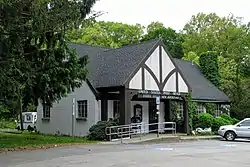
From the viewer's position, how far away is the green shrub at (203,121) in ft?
110

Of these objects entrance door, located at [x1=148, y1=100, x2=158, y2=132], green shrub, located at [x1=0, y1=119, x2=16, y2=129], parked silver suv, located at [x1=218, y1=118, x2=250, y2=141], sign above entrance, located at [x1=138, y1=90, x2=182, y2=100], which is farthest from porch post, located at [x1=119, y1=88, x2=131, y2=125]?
green shrub, located at [x1=0, y1=119, x2=16, y2=129]

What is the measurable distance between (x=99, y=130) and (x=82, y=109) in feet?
14.9

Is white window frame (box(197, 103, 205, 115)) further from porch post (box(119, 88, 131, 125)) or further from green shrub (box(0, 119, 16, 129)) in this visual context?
green shrub (box(0, 119, 16, 129))

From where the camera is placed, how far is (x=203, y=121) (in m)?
33.5

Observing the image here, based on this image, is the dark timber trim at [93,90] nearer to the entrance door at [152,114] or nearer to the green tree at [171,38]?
the entrance door at [152,114]

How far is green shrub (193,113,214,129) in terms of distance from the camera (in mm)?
33416

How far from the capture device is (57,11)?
15.9 meters

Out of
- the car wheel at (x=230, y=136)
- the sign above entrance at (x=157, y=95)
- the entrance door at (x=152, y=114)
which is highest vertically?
the sign above entrance at (x=157, y=95)

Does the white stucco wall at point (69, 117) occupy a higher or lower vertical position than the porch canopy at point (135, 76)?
lower

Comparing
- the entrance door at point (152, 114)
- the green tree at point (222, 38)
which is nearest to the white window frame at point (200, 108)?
the entrance door at point (152, 114)

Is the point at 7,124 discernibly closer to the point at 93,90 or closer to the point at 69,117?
the point at 69,117

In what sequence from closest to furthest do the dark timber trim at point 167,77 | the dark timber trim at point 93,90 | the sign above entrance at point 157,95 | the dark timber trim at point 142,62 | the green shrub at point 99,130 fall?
the green shrub at point 99,130, the dark timber trim at point 142,62, the sign above entrance at point 157,95, the dark timber trim at point 93,90, the dark timber trim at point 167,77

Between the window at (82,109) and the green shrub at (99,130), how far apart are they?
124 inches

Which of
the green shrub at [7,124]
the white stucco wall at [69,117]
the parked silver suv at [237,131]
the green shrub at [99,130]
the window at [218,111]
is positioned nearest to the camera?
the green shrub at [99,130]
